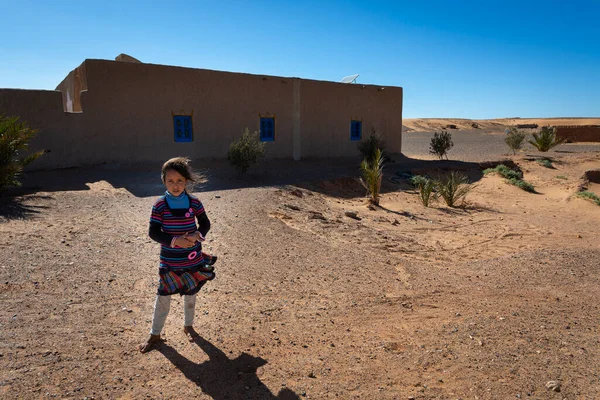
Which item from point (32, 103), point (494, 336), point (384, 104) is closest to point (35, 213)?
point (32, 103)

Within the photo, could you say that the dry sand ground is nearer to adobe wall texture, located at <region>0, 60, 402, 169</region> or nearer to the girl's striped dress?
the girl's striped dress

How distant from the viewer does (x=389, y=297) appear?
4.45m

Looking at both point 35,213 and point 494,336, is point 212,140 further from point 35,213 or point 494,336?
point 494,336

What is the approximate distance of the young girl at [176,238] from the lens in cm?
288

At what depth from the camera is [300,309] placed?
158 inches

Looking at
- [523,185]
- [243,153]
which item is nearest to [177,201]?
[243,153]

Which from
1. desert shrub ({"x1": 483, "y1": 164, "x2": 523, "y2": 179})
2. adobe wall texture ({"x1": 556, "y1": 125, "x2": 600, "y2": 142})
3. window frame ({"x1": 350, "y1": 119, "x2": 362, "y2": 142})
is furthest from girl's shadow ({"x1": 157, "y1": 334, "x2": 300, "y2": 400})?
adobe wall texture ({"x1": 556, "y1": 125, "x2": 600, "y2": 142})

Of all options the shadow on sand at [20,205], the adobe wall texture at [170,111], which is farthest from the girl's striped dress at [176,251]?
the adobe wall texture at [170,111]

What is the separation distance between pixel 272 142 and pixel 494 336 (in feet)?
41.1

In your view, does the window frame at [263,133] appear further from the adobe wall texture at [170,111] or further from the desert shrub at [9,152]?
the desert shrub at [9,152]

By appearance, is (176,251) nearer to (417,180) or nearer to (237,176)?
(237,176)

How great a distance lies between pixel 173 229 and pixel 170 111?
10949mm

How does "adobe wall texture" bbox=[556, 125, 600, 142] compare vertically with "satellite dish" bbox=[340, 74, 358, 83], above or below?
below

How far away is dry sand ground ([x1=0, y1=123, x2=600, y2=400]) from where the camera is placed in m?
2.79
